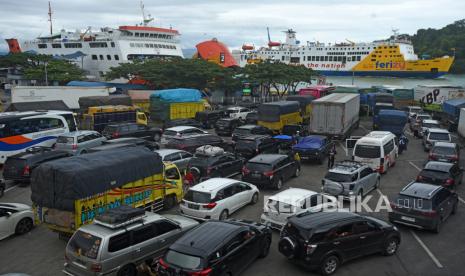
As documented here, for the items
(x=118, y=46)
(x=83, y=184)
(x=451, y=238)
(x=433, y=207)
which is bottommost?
(x=451, y=238)

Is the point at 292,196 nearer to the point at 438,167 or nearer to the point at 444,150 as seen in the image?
the point at 438,167

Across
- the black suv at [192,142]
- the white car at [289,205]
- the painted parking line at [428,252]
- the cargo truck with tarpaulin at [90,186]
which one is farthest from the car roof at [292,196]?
the black suv at [192,142]

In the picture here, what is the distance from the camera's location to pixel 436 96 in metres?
42.4

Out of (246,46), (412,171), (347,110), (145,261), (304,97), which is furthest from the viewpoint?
(246,46)

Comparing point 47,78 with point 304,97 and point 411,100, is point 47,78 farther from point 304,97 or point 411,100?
point 411,100

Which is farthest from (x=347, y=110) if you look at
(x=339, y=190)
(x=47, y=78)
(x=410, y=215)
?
(x=47, y=78)

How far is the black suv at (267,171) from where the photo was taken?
17.1 meters

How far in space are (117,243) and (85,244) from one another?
28.8 inches

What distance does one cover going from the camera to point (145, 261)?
384 inches

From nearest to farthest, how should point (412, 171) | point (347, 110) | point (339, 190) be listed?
point (339, 190)
point (412, 171)
point (347, 110)

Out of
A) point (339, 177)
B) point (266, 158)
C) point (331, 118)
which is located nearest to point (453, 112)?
point (331, 118)

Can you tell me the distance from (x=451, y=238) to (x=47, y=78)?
60967 millimetres

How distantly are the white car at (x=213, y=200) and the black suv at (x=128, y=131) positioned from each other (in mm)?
13085

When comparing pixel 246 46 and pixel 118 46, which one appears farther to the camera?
pixel 246 46
